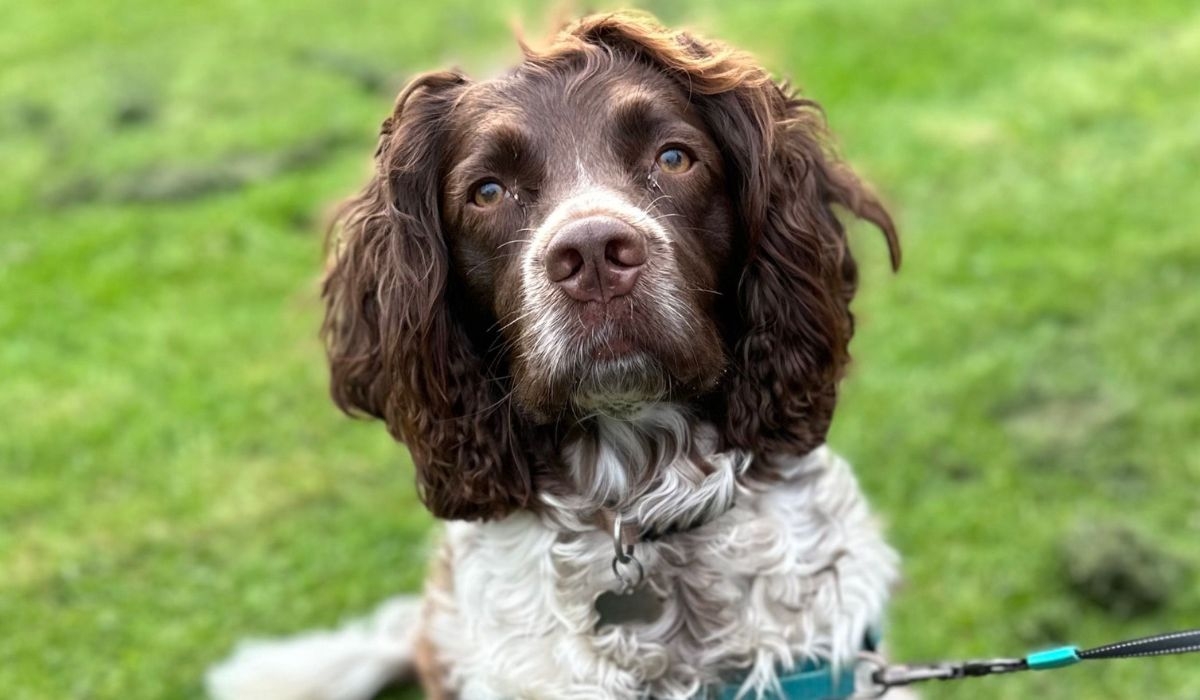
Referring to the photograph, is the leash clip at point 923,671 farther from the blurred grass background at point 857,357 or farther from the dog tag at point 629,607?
the blurred grass background at point 857,357

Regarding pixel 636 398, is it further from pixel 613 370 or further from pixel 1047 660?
pixel 1047 660

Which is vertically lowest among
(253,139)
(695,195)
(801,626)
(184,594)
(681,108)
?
(801,626)

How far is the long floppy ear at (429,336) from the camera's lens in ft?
9.36

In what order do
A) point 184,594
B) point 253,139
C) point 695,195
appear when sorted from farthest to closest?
point 253,139
point 184,594
point 695,195

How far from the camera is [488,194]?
2.77m

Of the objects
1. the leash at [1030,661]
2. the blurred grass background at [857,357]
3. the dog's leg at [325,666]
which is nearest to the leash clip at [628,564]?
the leash at [1030,661]

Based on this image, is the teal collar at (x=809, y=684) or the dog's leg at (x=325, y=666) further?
the dog's leg at (x=325, y=666)

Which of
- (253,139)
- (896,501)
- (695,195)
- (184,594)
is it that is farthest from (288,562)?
(253,139)

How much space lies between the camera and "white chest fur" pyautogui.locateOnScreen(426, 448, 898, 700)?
289 cm

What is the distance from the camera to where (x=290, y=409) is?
618 centimetres

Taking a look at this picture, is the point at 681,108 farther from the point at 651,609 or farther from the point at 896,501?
the point at 896,501

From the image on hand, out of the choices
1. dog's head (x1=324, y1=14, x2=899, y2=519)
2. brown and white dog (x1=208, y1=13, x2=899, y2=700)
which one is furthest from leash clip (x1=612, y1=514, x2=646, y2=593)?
dog's head (x1=324, y1=14, x2=899, y2=519)

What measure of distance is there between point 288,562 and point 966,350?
3.37 m

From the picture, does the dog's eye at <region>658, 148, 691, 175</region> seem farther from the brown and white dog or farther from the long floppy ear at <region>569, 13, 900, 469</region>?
the long floppy ear at <region>569, 13, 900, 469</region>
